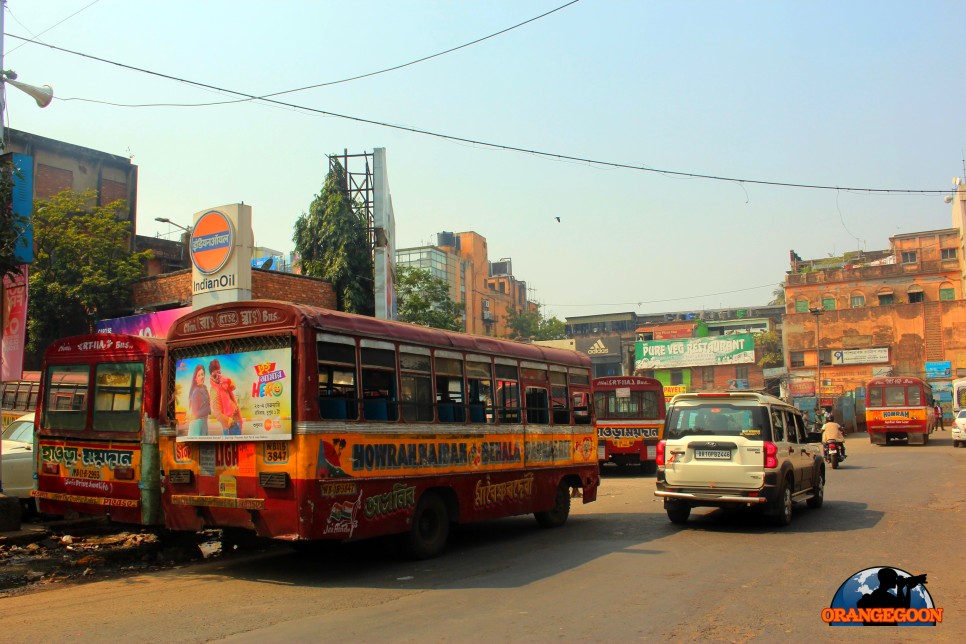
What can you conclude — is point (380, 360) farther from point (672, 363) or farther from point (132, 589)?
point (672, 363)

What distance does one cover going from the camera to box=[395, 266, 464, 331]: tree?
3956 centimetres

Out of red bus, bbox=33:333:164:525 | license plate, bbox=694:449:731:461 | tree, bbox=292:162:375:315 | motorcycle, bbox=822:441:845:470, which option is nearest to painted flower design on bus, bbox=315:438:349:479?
red bus, bbox=33:333:164:525

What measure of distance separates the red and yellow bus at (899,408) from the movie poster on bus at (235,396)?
34.2m

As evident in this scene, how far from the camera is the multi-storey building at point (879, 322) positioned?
59.7 m

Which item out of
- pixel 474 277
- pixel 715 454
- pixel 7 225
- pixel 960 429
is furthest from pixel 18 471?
pixel 474 277

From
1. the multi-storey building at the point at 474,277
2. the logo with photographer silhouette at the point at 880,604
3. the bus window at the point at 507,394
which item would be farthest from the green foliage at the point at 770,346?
the logo with photographer silhouette at the point at 880,604

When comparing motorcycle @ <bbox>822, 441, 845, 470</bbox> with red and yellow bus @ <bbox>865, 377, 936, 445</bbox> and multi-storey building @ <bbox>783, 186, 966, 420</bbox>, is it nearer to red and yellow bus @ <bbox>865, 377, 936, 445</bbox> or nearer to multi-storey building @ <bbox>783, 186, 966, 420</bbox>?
red and yellow bus @ <bbox>865, 377, 936, 445</bbox>

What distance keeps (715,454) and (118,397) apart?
853 cm

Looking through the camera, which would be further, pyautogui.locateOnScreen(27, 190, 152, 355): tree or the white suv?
pyautogui.locateOnScreen(27, 190, 152, 355): tree

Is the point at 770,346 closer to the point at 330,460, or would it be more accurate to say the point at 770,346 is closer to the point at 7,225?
the point at 330,460

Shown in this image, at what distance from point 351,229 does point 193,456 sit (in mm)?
22625

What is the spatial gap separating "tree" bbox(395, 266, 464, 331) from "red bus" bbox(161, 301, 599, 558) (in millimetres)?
27915

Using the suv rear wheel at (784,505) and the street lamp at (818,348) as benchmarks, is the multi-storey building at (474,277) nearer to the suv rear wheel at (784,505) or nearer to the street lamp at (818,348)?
the street lamp at (818,348)

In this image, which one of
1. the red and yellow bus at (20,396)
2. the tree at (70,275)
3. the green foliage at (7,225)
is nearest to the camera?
the green foliage at (7,225)
